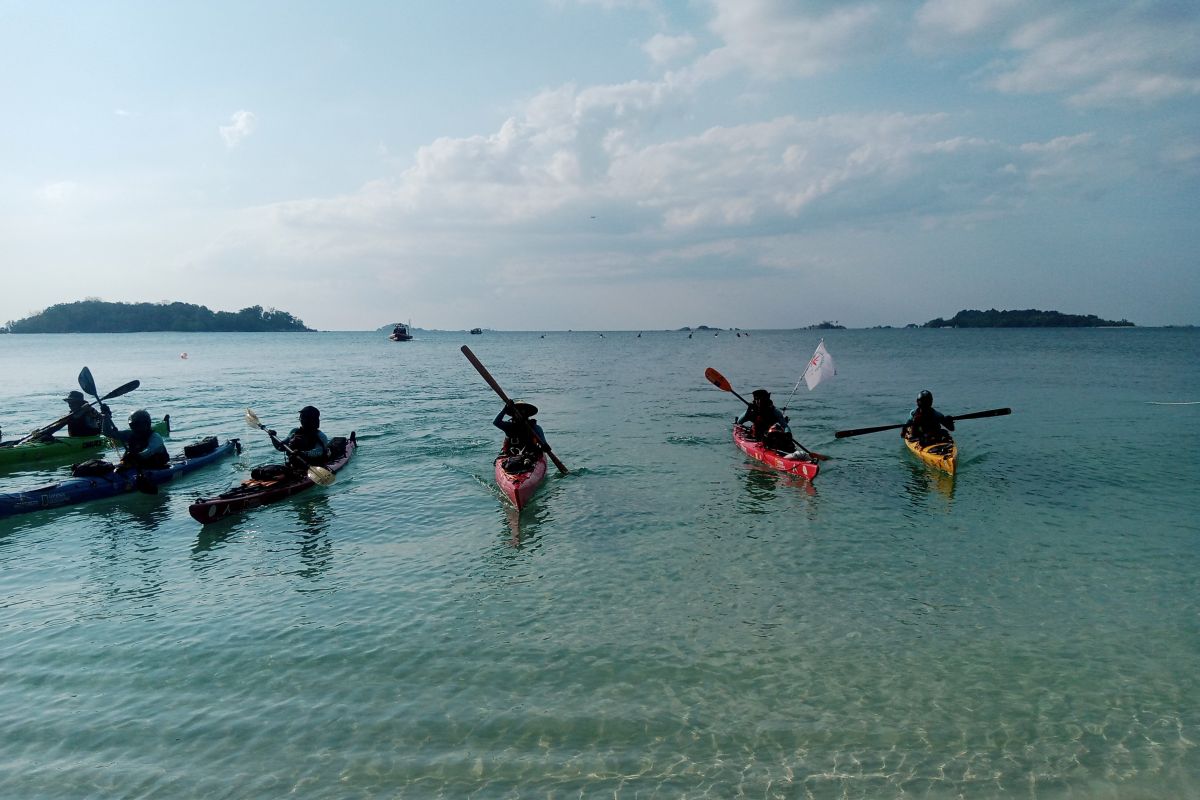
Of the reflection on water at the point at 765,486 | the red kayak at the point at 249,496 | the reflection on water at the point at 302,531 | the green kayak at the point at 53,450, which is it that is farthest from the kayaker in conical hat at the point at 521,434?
the green kayak at the point at 53,450

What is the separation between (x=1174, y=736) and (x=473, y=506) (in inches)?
554

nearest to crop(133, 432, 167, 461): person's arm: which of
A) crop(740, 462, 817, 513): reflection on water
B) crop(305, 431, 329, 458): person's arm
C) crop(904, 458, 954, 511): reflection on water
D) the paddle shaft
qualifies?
the paddle shaft

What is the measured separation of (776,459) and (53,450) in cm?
2520

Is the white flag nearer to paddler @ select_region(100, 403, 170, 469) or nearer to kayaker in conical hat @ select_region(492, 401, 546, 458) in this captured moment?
kayaker in conical hat @ select_region(492, 401, 546, 458)

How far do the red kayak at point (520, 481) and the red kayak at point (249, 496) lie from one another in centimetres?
566

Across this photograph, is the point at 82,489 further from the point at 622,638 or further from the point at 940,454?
the point at 940,454

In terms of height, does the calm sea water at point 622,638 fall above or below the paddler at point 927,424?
below

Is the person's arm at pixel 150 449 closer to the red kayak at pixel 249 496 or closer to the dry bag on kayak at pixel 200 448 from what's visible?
the dry bag on kayak at pixel 200 448

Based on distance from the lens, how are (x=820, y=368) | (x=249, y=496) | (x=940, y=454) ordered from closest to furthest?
(x=249, y=496) < (x=940, y=454) < (x=820, y=368)

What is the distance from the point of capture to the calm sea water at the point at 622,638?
696cm

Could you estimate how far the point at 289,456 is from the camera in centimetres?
1886

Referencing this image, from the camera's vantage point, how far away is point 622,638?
9711 millimetres

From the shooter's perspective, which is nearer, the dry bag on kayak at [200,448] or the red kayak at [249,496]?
the red kayak at [249,496]

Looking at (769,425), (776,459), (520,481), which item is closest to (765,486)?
(776,459)
